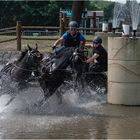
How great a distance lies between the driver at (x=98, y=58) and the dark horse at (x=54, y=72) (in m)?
1.82

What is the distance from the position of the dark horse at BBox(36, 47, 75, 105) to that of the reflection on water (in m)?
0.36

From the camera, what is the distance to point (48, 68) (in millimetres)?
11875

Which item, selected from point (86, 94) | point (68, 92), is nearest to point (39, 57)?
point (68, 92)

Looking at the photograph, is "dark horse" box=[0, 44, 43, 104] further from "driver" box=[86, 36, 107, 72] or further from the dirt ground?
the dirt ground

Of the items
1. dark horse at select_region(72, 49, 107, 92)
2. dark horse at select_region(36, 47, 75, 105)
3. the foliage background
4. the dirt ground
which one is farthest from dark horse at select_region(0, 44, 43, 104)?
the foliage background

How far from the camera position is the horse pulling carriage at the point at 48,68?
1169cm

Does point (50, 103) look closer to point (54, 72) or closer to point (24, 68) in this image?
point (54, 72)

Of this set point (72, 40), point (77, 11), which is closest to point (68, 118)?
point (72, 40)

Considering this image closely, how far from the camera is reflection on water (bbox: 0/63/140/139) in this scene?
932 cm

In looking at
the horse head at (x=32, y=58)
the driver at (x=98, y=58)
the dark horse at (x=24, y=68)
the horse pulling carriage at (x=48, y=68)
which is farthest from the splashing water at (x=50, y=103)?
the driver at (x=98, y=58)

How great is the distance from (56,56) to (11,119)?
1967 mm

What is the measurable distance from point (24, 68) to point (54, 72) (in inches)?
28.4

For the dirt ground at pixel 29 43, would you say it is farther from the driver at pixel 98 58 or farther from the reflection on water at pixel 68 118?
the reflection on water at pixel 68 118

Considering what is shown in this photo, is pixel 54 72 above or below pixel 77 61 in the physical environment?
below
